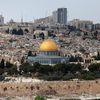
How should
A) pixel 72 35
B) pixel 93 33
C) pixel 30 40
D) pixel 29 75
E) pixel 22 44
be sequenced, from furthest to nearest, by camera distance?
pixel 93 33, pixel 72 35, pixel 30 40, pixel 22 44, pixel 29 75

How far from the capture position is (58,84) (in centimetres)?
4944

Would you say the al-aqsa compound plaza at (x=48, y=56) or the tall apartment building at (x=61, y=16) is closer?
the al-aqsa compound plaza at (x=48, y=56)

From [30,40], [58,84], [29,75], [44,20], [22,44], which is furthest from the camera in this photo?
[44,20]

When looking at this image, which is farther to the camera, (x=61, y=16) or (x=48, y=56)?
(x=61, y=16)

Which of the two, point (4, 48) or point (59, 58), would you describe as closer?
point (59, 58)

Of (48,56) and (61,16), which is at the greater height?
(61,16)

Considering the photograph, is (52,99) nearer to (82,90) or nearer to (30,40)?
(82,90)

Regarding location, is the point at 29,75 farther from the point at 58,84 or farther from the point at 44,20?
the point at 44,20

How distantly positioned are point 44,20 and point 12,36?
65077mm

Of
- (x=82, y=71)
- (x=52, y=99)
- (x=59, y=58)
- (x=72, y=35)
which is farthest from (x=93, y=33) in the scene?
(x=52, y=99)

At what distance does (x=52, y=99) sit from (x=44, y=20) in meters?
140

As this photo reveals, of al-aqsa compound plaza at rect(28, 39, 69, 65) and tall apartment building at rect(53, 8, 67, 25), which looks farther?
tall apartment building at rect(53, 8, 67, 25)

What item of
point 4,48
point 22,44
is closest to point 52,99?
point 4,48

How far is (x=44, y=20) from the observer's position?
18425 cm
